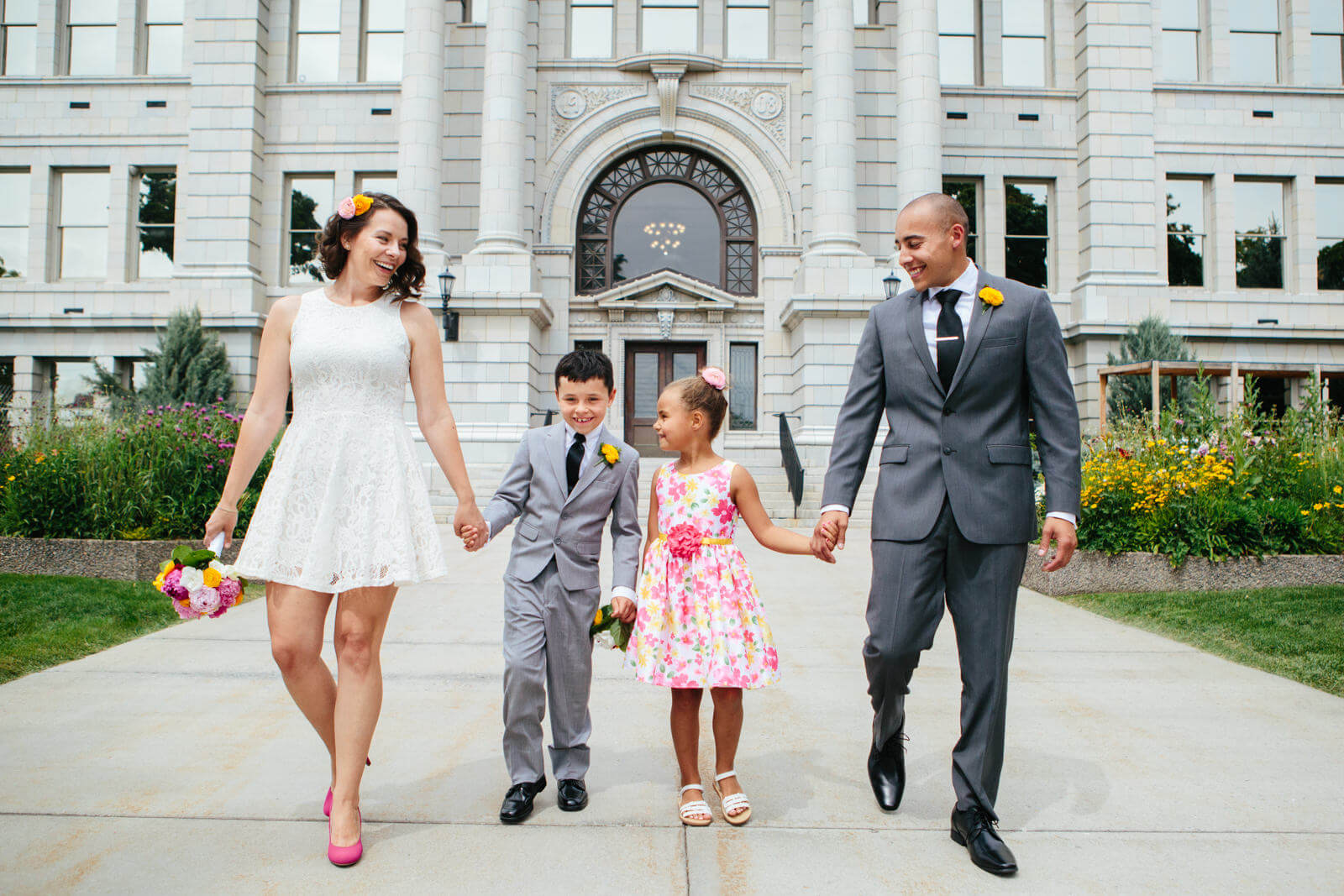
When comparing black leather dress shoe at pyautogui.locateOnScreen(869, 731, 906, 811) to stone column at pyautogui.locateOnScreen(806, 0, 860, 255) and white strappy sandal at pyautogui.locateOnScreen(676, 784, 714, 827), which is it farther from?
stone column at pyautogui.locateOnScreen(806, 0, 860, 255)

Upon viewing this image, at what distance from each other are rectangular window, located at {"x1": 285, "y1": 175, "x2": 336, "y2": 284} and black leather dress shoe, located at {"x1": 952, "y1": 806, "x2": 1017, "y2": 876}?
66.3 feet

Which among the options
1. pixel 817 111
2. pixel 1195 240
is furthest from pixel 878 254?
pixel 1195 240

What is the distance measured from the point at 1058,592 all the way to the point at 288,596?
7266mm

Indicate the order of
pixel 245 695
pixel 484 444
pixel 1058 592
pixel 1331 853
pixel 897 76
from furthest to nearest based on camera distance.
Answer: pixel 897 76 → pixel 484 444 → pixel 1058 592 → pixel 245 695 → pixel 1331 853

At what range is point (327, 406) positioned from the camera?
2.94 meters

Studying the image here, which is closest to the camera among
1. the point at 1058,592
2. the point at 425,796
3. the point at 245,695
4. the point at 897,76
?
the point at 425,796

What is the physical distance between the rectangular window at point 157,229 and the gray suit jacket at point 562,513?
2068cm

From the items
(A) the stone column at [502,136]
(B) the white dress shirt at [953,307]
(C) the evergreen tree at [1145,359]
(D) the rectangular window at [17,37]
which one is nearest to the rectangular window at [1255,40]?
(C) the evergreen tree at [1145,359]

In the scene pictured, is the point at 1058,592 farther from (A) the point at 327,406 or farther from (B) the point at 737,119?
(B) the point at 737,119

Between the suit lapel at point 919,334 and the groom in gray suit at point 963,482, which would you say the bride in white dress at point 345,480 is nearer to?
the groom in gray suit at point 963,482

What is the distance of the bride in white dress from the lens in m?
2.84

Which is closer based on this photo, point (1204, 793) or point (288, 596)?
point (288, 596)

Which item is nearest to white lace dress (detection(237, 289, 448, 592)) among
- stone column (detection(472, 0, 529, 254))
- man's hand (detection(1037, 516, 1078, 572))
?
man's hand (detection(1037, 516, 1078, 572))

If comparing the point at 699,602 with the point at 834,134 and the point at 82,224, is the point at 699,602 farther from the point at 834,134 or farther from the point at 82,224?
the point at 82,224
